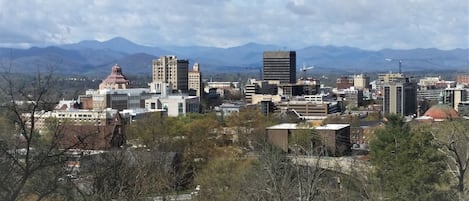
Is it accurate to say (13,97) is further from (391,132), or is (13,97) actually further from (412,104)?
(412,104)

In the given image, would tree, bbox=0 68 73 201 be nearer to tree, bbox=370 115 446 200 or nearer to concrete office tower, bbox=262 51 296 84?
tree, bbox=370 115 446 200

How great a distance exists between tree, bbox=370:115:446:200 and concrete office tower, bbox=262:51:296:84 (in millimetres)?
65362

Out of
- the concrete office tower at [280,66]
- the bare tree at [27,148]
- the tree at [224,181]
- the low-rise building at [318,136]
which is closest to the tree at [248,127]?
the low-rise building at [318,136]

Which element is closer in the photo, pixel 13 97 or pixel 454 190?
pixel 13 97

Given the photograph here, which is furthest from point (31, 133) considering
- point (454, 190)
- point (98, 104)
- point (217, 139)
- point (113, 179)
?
point (98, 104)

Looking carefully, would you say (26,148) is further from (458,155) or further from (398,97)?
(398,97)

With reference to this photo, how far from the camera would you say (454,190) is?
32.4 feet

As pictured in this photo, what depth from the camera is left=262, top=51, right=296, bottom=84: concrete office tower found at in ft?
251

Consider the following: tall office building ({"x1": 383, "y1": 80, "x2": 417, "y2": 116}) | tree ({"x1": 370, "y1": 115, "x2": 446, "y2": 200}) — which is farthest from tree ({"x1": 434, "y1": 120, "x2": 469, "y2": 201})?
tall office building ({"x1": 383, "y1": 80, "x2": 417, "y2": 116})

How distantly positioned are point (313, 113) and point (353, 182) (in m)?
35.6

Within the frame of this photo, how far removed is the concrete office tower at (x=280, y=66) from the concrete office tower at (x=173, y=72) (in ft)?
54.9

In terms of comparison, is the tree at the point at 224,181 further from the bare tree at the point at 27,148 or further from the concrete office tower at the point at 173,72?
the concrete office tower at the point at 173,72

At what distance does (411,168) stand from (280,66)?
222 ft

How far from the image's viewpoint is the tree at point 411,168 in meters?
9.84
